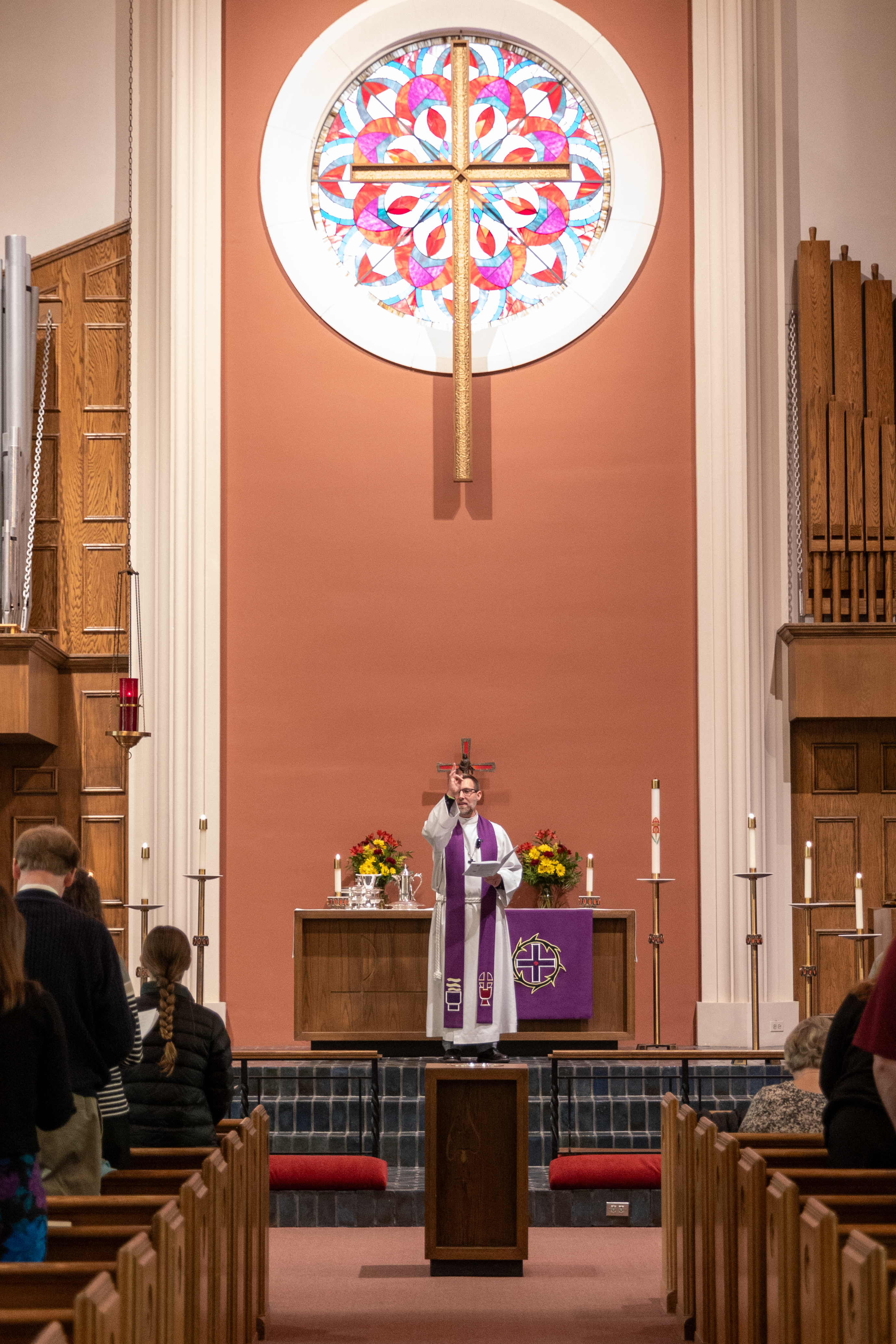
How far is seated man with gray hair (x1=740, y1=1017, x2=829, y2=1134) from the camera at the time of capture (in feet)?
→ 14.8

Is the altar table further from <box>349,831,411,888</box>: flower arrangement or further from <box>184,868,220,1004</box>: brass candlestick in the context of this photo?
<box>349,831,411,888</box>: flower arrangement

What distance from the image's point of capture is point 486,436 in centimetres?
1017

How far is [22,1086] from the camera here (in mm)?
2992

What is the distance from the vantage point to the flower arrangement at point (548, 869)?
30.1ft

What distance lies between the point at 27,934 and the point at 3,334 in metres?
6.63

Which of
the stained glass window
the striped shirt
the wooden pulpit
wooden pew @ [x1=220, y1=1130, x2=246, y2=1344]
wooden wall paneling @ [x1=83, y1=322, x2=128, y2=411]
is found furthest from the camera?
the stained glass window

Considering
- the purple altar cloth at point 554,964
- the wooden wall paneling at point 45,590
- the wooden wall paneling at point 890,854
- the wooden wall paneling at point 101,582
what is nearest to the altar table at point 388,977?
the purple altar cloth at point 554,964

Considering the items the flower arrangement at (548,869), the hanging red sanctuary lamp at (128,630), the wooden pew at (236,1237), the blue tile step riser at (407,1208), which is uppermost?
the hanging red sanctuary lamp at (128,630)

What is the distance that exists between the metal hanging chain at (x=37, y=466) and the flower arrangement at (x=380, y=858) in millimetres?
2447

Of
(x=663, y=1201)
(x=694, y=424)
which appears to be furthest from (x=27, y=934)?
(x=694, y=424)

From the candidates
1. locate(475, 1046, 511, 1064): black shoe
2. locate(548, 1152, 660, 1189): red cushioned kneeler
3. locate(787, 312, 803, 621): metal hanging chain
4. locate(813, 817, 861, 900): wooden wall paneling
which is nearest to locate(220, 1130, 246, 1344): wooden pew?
locate(548, 1152, 660, 1189): red cushioned kneeler

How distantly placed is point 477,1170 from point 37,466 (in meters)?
5.81

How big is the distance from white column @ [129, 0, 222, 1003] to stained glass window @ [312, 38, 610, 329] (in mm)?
946

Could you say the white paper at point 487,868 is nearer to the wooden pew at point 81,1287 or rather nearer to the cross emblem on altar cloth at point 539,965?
the cross emblem on altar cloth at point 539,965
